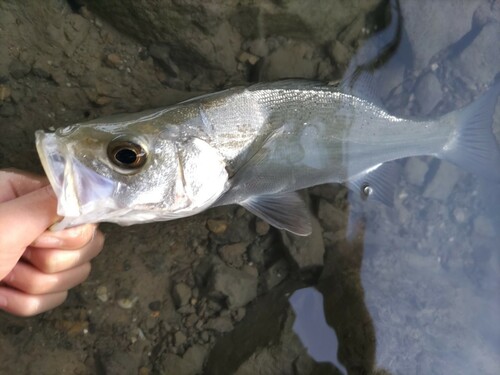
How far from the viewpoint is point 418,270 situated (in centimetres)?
324

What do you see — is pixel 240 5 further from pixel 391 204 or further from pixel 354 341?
pixel 354 341

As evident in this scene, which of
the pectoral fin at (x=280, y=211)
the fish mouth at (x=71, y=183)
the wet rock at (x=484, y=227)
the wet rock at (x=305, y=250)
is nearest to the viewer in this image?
the fish mouth at (x=71, y=183)

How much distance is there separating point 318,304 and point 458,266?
44.1 inches

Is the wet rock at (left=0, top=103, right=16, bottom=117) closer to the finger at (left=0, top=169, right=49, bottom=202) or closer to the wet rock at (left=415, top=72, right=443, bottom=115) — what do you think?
the finger at (left=0, top=169, right=49, bottom=202)

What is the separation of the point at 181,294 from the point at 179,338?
10.6 inches

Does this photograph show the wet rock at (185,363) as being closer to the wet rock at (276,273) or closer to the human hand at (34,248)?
the wet rock at (276,273)

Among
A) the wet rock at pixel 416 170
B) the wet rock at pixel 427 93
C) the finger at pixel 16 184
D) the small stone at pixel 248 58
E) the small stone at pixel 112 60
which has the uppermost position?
the small stone at pixel 112 60

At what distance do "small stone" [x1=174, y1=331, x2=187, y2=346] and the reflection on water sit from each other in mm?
705

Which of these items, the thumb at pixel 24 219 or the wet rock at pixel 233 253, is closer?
the thumb at pixel 24 219

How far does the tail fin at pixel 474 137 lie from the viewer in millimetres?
2961

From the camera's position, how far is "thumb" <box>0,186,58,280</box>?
1.90 metres

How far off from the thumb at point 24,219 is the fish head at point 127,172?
0.25ft

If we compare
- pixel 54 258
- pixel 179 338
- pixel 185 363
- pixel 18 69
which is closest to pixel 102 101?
pixel 18 69

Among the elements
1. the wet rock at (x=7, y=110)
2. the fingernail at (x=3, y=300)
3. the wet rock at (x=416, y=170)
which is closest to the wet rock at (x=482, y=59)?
the wet rock at (x=416, y=170)
